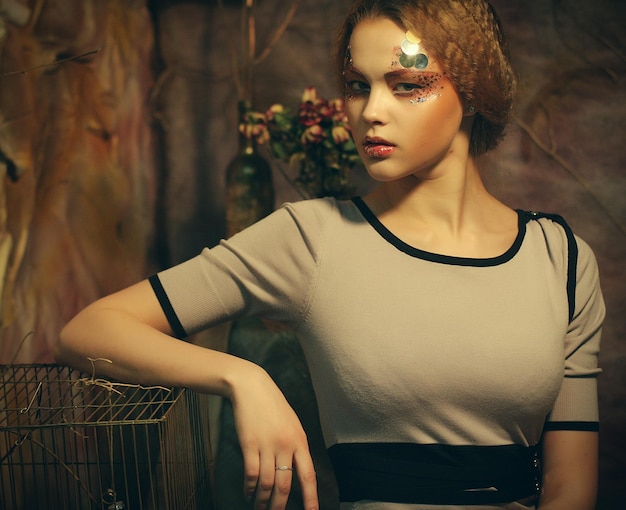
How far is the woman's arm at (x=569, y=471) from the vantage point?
3.62 ft

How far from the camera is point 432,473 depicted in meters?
1.04

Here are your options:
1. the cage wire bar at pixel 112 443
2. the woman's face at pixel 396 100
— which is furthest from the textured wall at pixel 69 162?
the woman's face at pixel 396 100

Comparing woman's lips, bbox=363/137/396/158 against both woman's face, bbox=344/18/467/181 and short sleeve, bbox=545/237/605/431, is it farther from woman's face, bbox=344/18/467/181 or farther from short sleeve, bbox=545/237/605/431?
short sleeve, bbox=545/237/605/431

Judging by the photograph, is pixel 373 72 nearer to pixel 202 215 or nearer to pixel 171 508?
pixel 171 508

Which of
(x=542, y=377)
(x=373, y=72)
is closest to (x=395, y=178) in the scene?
(x=373, y=72)

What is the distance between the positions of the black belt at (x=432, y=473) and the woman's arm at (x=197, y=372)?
17 cm

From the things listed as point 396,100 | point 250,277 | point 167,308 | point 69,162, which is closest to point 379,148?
point 396,100

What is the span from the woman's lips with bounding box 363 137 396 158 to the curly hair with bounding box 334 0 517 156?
138mm

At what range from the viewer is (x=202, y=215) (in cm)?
173

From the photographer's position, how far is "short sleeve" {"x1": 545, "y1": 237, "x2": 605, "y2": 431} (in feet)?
3.70

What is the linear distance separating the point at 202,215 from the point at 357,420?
2.69 ft

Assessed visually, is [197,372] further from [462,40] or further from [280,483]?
[462,40]

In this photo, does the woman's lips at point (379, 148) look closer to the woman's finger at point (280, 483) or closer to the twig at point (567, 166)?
the woman's finger at point (280, 483)

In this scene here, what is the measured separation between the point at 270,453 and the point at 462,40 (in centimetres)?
64
